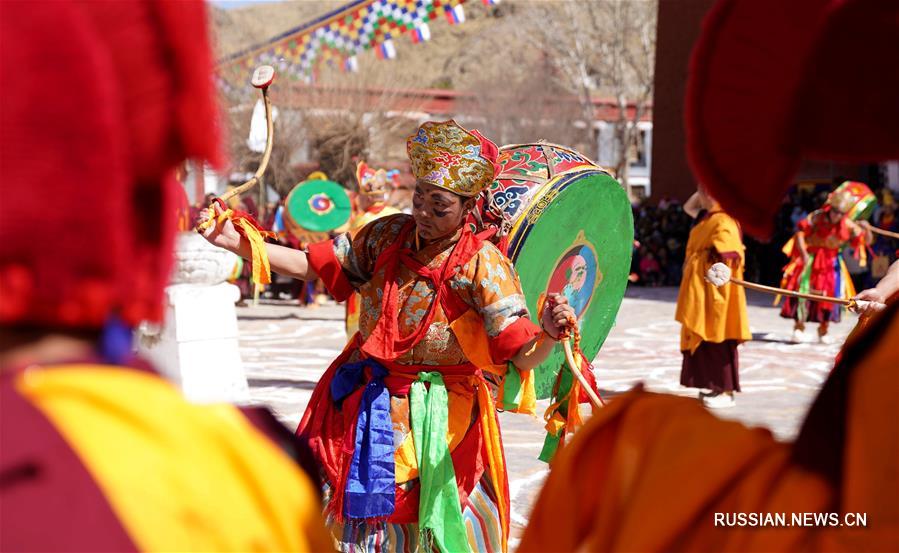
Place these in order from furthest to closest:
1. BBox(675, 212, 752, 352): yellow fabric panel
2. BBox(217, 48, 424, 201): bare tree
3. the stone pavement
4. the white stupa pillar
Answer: BBox(217, 48, 424, 201): bare tree < BBox(675, 212, 752, 352): yellow fabric panel < the white stupa pillar < the stone pavement

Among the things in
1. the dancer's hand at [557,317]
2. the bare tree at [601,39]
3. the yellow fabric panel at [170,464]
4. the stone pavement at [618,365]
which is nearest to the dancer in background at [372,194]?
the stone pavement at [618,365]

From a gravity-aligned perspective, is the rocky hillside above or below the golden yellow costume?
above

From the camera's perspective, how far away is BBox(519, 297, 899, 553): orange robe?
142cm

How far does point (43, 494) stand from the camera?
1202 mm

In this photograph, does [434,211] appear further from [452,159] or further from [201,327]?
[201,327]

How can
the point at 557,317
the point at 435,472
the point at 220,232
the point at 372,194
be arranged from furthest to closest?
the point at 372,194, the point at 220,232, the point at 435,472, the point at 557,317

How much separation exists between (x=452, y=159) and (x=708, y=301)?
529 cm

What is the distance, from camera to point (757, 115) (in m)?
1.55

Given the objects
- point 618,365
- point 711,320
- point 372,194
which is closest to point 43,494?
point 711,320

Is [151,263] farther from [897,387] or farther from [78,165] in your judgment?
[897,387]

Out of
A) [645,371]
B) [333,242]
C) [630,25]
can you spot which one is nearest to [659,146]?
[630,25]

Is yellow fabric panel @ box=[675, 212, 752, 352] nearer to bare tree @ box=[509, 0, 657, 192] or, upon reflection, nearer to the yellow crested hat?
the yellow crested hat

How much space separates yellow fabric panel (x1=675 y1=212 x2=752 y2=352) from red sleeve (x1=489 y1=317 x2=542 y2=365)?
16.5ft

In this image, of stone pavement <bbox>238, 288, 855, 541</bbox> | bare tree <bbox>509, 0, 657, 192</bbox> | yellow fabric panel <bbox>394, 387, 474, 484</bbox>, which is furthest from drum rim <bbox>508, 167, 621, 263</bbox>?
bare tree <bbox>509, 0, 657, 192</bbox>
